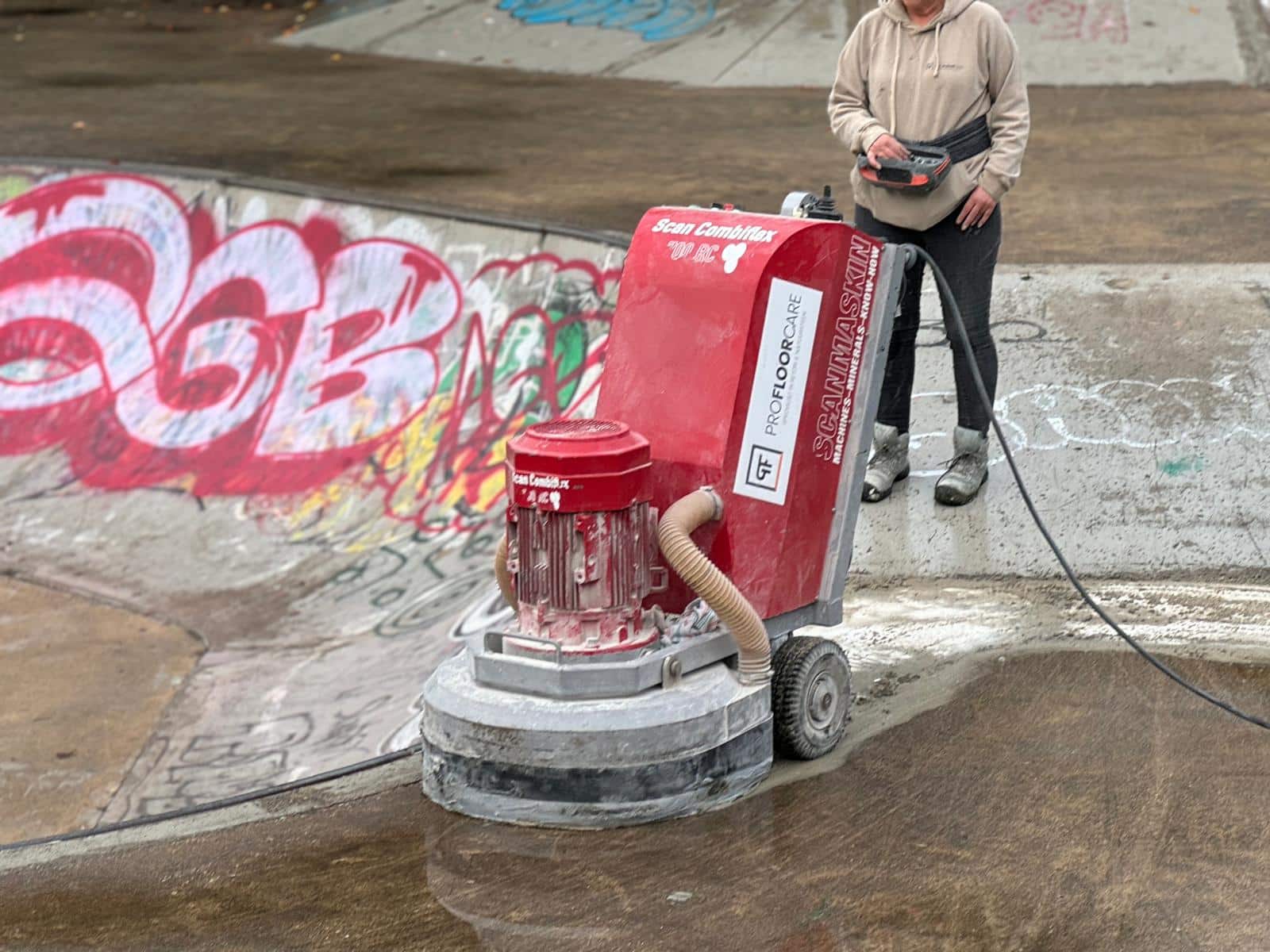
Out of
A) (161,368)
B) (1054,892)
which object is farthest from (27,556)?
(1054,892)

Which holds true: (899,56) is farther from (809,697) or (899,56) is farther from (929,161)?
(809,697)

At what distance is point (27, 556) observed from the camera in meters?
11.0

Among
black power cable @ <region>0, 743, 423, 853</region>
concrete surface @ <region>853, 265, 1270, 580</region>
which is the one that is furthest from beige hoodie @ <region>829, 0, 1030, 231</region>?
black power cable @ <region>0, 743, 423, 853</region>

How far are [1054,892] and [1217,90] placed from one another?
1280cm

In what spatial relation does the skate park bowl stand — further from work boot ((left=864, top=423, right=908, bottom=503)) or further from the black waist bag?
the black waist bag

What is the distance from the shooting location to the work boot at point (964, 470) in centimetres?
618

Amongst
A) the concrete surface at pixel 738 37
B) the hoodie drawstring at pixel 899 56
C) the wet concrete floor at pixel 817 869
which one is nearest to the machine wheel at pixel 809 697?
the wet concrete floor at pixel 817 869

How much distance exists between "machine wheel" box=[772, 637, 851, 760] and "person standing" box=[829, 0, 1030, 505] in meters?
1.55

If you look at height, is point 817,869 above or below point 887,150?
below

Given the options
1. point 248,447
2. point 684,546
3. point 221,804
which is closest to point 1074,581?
point 684,546

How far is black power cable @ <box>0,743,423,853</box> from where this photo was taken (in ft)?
15.4

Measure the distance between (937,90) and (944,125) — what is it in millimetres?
124

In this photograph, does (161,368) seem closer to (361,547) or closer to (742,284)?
(361,547)

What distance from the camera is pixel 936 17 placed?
5.49 m
